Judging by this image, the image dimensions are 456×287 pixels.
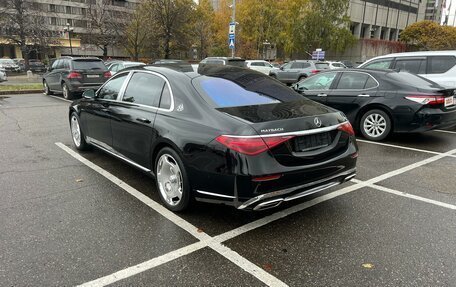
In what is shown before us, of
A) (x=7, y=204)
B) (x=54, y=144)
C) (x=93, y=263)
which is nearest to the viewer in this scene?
(x=93, y=263)

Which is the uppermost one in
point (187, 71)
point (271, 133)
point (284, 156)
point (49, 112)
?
point (187, 71)

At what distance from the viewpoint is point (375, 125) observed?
7309 millimetres

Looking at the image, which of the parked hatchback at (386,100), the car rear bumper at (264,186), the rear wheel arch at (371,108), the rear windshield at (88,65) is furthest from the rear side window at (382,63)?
the rear windshield at (88,65)

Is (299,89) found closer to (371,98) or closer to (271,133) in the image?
(371,98)

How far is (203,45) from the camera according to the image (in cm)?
4916

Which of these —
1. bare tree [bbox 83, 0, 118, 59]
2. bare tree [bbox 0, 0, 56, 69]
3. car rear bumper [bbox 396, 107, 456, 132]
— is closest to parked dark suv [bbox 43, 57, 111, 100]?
car rear bumper [bbox 396, 107, 456, 132]

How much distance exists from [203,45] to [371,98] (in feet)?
145

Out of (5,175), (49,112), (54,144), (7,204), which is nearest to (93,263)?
(7,204)

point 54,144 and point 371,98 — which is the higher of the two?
point 371,98

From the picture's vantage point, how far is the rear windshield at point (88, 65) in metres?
13.6

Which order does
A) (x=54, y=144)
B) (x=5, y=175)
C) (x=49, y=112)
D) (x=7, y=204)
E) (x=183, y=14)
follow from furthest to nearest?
(x=183, y=14)
(x=49, y=112)
(x=54, y=144)
(x=5, y=175)
(x=7, y=204)

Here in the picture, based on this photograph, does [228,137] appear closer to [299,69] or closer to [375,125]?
[375,125]

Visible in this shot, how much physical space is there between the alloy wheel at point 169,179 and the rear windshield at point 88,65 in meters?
11.2

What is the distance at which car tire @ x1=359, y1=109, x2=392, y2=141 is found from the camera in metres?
7.13
